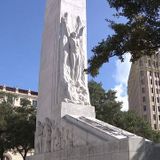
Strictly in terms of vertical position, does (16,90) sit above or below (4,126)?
above

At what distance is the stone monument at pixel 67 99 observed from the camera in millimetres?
17094

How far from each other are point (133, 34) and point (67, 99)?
9.21 metres

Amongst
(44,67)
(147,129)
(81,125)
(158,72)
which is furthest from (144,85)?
(81,125)

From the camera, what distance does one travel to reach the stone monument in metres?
17.1

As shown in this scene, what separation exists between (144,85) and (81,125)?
8657cm

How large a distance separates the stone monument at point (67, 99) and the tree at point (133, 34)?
382 centimetres

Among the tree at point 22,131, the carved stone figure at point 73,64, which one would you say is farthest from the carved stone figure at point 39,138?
the tree at point 22,131

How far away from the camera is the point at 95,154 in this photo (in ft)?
53.4

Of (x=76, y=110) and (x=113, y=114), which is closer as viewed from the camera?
(x=76, y=110)

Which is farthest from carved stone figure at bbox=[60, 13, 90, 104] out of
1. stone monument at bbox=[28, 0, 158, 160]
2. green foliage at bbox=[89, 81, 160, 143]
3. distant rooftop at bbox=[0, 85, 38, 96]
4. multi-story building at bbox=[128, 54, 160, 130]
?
multi-story building at bbox=[128, 54, 160, 130]

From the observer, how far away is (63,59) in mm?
23078

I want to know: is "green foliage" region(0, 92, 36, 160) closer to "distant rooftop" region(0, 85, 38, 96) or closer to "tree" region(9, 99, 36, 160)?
"tree" region(9, 99, 36, 160)

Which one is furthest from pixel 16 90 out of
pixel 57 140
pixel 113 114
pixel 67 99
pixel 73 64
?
pixel 57 140

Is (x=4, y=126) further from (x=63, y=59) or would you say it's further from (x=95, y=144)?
(x=95, y=144)
